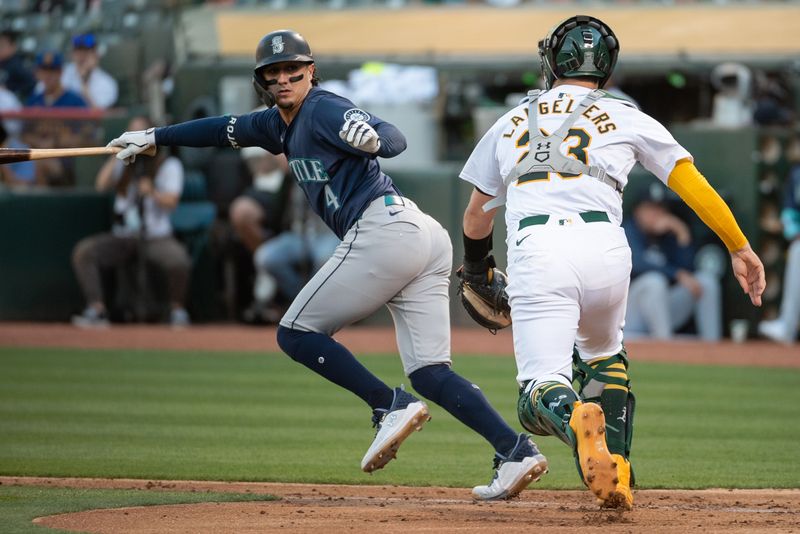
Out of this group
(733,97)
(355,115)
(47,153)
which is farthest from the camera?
(733,97)

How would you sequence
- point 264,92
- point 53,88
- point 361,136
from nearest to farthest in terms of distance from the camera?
1. point 361,136
2. point 264,92
3. point 53,88

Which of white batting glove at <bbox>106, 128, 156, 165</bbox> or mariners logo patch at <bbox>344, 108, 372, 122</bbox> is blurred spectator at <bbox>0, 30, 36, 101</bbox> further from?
mariners logo patch at <bbox>344, 108, 372, 122</bbox>

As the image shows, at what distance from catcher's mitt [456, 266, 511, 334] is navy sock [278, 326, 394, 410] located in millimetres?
560

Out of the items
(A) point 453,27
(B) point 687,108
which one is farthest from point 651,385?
(A) point 453,27

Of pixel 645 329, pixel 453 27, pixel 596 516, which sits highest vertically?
pixel 453 27

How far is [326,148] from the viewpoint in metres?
5.50

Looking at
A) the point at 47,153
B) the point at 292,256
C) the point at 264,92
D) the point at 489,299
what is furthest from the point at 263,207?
the point at 489,299

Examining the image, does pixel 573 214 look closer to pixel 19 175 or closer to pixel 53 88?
pixel 19 175

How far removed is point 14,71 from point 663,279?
8.75 m

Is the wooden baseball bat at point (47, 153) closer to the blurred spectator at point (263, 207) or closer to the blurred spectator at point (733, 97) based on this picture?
the blurred spectator at point (263, 207)

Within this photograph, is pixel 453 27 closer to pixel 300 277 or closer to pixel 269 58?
pixel 300 277

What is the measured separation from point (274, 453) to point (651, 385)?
403cm

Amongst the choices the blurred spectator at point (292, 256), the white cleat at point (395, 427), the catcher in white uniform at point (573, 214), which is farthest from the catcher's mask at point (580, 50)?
the blurred spectator at point (292, 256)

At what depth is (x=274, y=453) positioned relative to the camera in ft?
23.6
